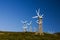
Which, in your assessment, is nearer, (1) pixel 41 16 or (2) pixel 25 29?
(1) pixel 41 16

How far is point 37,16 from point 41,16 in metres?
2.13

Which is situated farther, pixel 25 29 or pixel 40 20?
pixel 25 29

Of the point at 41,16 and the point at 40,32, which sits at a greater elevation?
the point at 41,16

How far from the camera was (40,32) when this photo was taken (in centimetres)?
11738

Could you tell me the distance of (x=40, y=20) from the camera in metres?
116

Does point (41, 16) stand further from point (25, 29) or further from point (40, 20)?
point (25, 29)

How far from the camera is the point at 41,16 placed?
388 ft

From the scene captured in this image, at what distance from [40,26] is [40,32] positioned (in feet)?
10.4

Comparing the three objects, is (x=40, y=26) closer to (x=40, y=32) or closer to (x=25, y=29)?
(x=40, y=32)

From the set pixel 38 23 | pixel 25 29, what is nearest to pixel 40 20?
pixel 38 23

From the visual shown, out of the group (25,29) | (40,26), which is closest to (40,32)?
(40,26)

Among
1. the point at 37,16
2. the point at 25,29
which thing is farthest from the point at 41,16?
the point at 25,29

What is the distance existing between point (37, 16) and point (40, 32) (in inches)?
342

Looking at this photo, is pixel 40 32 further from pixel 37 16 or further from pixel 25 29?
pixel 25 29
